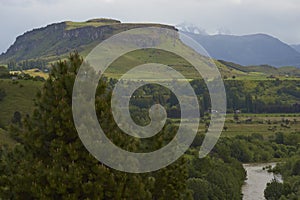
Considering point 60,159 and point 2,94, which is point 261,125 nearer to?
point 2,94

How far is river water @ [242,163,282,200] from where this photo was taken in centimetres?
6772

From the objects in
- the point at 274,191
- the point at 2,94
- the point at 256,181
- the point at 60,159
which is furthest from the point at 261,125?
the point at 60,159

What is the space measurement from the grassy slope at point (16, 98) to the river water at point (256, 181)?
36.3 metres

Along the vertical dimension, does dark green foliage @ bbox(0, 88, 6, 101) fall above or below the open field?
above

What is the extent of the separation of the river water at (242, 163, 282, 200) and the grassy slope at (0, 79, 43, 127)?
3634 centimetres

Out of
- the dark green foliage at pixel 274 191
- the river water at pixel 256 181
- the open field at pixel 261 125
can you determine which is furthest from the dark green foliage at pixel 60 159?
the open field at pixel 261 125

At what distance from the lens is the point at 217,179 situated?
6009 cm

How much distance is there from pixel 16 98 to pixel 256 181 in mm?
45937

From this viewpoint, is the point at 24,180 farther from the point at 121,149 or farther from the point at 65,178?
the point at 121,149

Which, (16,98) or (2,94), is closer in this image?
(16,98)

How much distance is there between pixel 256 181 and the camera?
78.6 meters

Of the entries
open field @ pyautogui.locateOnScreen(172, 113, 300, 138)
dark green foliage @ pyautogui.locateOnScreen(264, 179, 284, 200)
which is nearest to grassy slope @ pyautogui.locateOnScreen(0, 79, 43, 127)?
dark green foliage @ pyautogui.locateOnScreen(264, 179, 284, 200)

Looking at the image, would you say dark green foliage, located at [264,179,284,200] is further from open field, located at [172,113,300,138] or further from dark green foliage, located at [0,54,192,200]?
open field, located at [172,113,300,138]

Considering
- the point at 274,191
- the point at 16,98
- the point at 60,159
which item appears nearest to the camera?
the point at 60,159
